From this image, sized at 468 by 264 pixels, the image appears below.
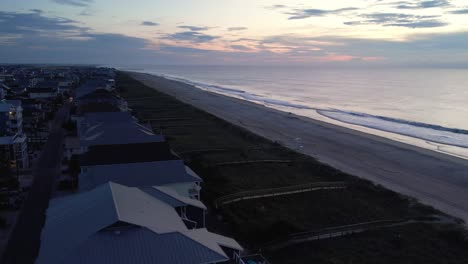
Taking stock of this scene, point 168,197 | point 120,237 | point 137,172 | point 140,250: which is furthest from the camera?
point 137,172

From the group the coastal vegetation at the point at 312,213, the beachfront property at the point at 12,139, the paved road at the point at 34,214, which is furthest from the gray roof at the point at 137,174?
the beachfront property at the point at 12,139

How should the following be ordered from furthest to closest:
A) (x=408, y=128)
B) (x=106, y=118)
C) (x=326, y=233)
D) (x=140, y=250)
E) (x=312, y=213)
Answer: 1. (x=408, y=128)
2. (x=106, y=118)
3. (x=312, y=213)
4. (x=326, y=233)
5. (x=140, y=250)

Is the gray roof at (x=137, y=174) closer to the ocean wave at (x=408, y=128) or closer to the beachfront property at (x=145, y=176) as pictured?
the beachfront property at (x=145, y=176)

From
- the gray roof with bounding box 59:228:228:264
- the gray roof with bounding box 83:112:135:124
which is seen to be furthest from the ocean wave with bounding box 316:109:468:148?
the gray roof with bounding box 59:228:228:264

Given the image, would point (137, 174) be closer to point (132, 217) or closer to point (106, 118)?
point (132, 217)

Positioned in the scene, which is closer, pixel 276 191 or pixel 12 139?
pixel 276 191

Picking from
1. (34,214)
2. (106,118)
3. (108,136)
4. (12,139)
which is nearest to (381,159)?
(108,136)
